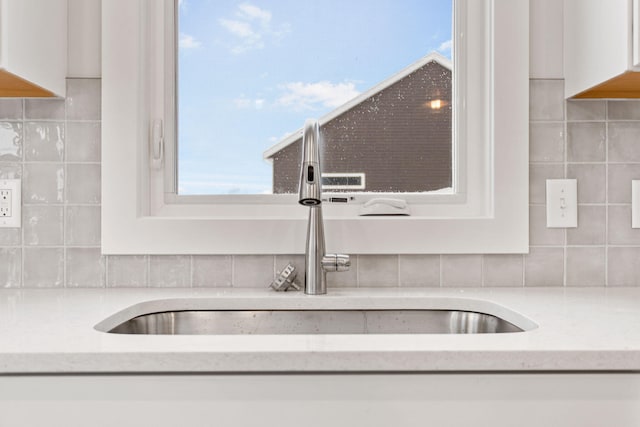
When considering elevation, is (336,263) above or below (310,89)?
below

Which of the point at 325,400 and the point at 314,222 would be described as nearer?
the point at 325,400

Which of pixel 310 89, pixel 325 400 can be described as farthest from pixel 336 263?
pixel 310 89

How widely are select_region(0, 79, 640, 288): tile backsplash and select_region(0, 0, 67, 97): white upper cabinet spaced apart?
59 millimetres

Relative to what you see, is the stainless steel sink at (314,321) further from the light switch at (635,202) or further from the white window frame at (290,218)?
the light switch at (635,202)

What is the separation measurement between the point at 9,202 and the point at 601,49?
1.46m

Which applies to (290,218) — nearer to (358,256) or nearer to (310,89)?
(358,256)

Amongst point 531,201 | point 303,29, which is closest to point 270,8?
point 303,29

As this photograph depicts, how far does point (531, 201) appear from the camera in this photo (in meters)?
1.28

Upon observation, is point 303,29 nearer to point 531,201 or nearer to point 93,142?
point 93,142

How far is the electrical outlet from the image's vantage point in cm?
125

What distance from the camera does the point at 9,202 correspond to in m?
1.25

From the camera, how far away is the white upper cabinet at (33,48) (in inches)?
39.6

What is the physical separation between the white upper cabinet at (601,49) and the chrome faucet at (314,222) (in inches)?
25.6

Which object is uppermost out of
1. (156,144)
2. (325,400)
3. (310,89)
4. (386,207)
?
(310,89)
